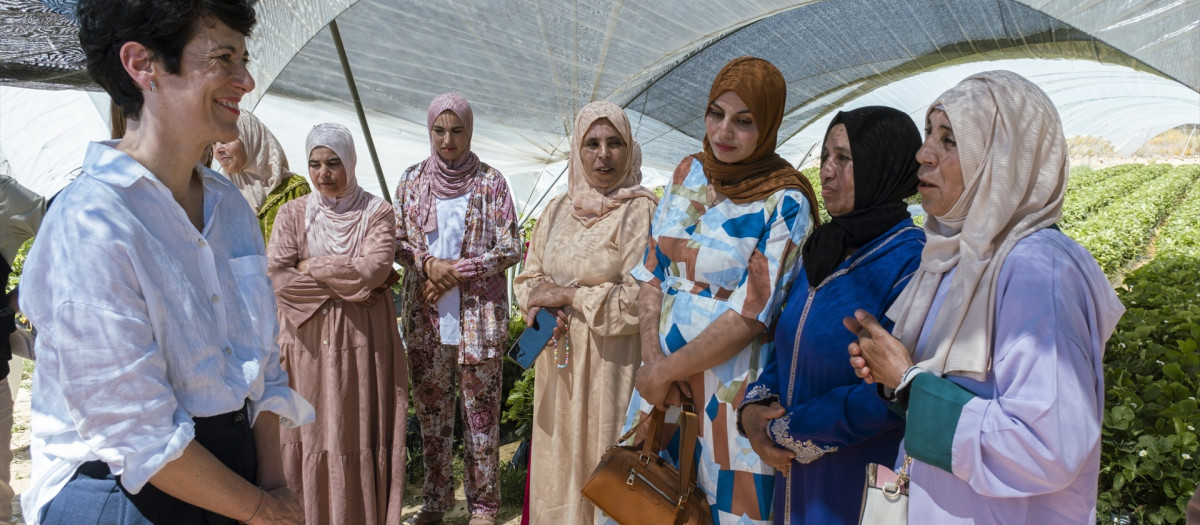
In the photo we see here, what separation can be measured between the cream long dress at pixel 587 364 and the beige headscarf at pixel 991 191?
1.52 m

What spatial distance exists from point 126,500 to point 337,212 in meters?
2.45

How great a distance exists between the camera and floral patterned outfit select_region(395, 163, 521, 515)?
3.83m

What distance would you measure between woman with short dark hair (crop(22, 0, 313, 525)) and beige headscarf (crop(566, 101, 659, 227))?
1.78 metres

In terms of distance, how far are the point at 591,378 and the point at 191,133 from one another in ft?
6.44

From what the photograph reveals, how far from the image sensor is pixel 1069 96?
48.0 feet

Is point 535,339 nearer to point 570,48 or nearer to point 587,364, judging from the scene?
point 587,364

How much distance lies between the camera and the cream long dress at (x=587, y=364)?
3.06 m

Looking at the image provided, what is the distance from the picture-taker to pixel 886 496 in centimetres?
172

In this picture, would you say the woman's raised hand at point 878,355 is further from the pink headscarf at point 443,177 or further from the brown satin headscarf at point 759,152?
the pink headscarf at point 443,177

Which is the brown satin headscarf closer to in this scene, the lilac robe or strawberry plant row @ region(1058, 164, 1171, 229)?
the lilac robe

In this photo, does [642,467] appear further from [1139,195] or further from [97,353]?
[1139,195]

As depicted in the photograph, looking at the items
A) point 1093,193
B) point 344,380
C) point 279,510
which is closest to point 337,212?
point 344,380

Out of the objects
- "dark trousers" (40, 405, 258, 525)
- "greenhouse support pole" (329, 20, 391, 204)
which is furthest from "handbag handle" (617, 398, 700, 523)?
"greenhouse support pole" (329, 20, 391, 204)

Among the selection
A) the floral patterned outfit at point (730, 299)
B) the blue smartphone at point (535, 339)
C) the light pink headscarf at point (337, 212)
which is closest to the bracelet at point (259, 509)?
the floral patterned outfit at point (730, 299)
